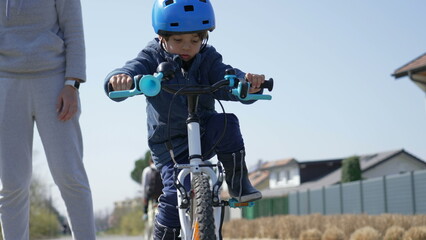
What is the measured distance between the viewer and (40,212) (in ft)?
171

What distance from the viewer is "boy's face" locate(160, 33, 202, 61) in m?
4.29

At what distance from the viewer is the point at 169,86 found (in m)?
3.87

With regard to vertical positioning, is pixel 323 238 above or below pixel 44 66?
below

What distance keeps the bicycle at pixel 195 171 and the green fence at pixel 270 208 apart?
46.5 meters

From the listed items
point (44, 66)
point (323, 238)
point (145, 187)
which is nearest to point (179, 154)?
point (44, 66)

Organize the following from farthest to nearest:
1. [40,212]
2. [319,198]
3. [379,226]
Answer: [40,212]
[319,198]
[379,226]

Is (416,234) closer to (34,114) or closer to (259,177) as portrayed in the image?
(34,114)

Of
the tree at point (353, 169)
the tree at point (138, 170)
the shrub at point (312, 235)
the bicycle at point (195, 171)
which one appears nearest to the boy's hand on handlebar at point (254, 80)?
the bicycle at point (195, 171)

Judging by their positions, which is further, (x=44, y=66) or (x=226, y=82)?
(x=44, y=66)

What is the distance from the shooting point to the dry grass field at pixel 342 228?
39.8 ft

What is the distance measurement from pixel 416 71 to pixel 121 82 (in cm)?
2042

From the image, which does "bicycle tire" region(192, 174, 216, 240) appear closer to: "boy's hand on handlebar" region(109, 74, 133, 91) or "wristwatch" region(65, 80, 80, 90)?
"boy's hand on handlebar" region(109, 74, 133, 91)

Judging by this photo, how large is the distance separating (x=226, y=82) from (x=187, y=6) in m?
0.55

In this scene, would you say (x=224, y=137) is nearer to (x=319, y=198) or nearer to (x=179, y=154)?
(x=179, y=154)
